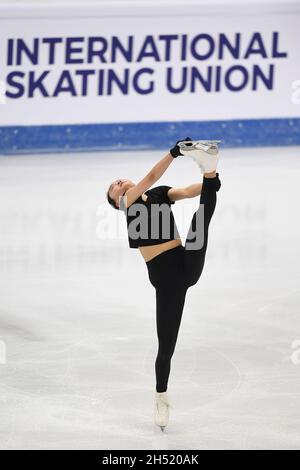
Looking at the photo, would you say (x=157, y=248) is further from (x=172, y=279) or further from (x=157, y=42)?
(x=157, y=42)

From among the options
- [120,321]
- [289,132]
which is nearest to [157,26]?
[289,132]

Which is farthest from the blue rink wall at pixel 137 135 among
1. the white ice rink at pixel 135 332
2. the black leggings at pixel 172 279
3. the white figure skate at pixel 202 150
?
the white figure skate at pixel 202 150

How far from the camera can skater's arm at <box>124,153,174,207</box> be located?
401 cm

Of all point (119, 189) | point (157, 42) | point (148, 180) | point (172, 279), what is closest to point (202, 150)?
point (148, 180)

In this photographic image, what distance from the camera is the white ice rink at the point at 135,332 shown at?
4477 millimetres

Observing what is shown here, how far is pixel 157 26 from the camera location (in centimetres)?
1220

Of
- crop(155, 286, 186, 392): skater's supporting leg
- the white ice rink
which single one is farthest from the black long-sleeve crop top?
the white ice rink

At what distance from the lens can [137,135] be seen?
12422 mm

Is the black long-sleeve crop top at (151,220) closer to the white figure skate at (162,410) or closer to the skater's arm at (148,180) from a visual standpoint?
the skater's arm at (148,180)

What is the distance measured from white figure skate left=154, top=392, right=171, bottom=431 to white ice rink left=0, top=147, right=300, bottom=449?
56 mm

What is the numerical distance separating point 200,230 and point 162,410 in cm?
96

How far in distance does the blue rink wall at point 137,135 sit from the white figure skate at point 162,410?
317 inches

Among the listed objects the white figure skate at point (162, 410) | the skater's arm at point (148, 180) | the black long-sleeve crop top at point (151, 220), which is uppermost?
the skater's arm at point (148, 180)

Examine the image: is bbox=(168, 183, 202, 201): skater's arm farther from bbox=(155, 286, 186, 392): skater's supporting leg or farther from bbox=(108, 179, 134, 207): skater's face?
bbox=(155, 286, 186, 392): skater's supporting leg
